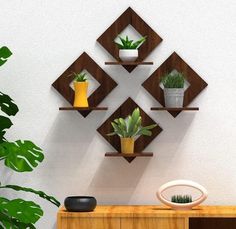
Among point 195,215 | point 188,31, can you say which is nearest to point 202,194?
point 195,215

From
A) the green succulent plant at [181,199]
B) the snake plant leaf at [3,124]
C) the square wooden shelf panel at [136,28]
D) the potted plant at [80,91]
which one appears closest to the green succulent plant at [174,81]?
the square wooden shelf panel at [136,28]

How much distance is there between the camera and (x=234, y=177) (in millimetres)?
4320

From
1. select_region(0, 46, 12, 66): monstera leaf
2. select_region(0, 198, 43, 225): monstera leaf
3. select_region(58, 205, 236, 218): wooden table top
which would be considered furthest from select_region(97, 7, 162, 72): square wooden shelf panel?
select_region(0, 198, 43, 225): monstera leaf

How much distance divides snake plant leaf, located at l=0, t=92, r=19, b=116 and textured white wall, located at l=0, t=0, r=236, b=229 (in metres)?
0.17

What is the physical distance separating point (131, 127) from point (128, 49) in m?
0.47

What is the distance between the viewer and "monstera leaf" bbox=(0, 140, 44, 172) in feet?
12.8

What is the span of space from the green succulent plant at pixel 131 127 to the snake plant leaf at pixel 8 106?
0.59 meters

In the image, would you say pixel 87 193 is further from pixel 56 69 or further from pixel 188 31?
pixel 188 31

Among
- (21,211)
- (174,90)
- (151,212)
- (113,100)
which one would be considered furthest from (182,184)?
(21,211)

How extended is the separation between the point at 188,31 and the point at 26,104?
43.2 inches

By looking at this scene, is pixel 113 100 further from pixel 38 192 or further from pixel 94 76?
pixel 38 192

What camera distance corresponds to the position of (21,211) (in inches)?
149

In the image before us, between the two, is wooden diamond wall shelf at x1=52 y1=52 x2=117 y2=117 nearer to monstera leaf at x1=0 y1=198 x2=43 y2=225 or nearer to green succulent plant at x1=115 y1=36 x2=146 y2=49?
green succulent plant at x1=115 y1=36 x2=146 y2=49

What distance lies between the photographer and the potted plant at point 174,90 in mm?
4188
